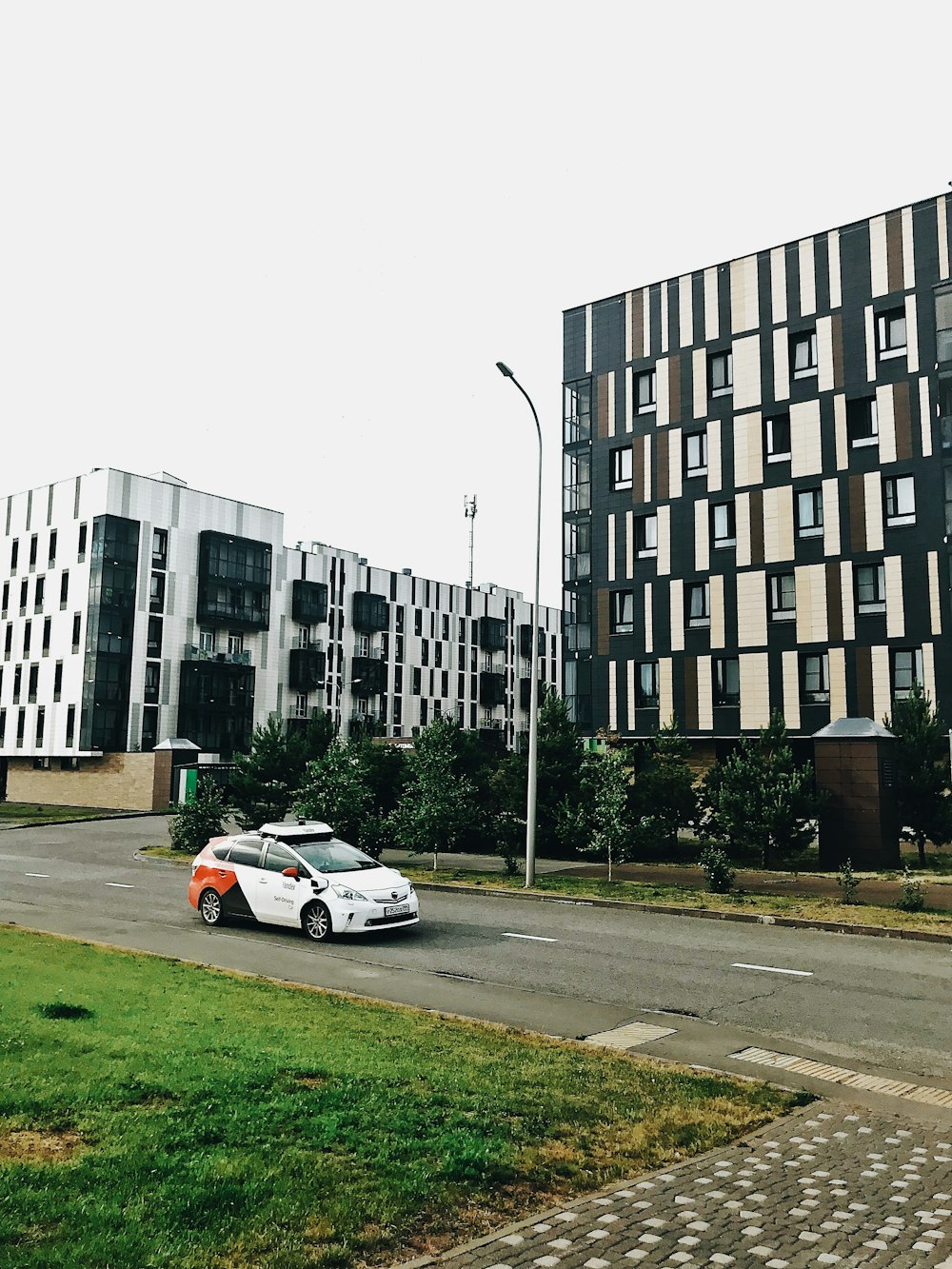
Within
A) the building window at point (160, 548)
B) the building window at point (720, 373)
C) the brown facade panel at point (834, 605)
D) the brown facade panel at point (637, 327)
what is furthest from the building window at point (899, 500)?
the building window at point (160, 548)

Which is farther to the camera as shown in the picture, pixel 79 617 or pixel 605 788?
pixel 79 617

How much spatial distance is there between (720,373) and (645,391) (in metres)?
3.64

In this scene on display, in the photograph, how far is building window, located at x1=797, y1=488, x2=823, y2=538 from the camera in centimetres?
4081

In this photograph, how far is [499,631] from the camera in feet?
309

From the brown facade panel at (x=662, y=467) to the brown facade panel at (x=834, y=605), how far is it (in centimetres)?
827

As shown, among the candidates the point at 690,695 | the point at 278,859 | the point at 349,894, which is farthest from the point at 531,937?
the point at 690,695

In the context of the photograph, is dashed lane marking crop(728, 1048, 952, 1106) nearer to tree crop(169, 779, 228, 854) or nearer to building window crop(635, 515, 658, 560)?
tree crop(169, 779, 228, 854)

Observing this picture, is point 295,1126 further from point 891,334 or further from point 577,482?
point 577,482

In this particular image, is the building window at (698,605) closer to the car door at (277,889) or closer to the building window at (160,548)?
the car door at (277,889)

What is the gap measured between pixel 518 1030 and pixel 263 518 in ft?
213

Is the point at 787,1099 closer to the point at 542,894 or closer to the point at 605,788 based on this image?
the point at 542,894

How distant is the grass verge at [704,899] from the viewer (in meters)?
16.9

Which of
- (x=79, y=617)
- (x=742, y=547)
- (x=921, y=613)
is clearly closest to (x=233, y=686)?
(x=79, y=617)

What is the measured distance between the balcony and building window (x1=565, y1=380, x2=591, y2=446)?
30.0m
